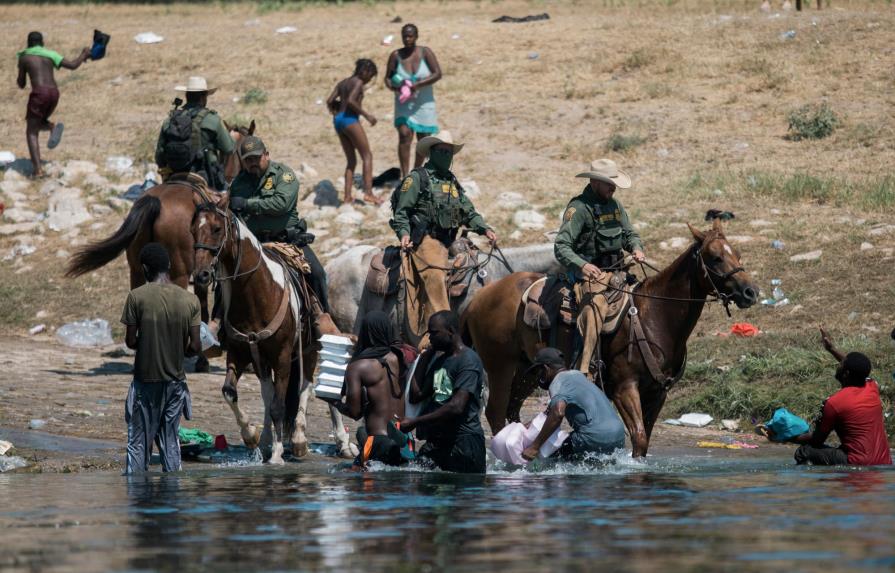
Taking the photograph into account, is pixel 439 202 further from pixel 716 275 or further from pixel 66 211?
pixel 66 211

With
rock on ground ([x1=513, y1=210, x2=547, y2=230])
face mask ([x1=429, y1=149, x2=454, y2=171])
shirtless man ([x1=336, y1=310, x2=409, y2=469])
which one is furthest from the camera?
rock on ground ([x1=513, y1=210, x2=547, y2=230])

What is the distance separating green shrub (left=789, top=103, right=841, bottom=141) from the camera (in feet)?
79.5

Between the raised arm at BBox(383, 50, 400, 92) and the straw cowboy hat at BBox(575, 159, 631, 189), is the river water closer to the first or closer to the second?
the straw cowboy hat at BBox(575, 159, 631, 189)

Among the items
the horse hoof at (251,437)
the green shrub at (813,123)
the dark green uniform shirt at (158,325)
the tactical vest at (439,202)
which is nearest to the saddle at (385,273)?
the tactical vest at (439,202)

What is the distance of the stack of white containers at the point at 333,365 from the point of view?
12.4 meters

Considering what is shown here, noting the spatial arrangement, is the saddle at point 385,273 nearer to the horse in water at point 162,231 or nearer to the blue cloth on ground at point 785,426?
the horse in water at point 162,231

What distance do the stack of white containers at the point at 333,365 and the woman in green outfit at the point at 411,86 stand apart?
394 inches

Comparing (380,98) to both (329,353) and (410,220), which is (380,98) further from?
(329,353)

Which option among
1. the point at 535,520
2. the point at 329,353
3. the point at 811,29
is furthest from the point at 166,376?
the point at 811,29

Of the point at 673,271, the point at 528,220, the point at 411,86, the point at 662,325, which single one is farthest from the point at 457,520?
the point at 411,86

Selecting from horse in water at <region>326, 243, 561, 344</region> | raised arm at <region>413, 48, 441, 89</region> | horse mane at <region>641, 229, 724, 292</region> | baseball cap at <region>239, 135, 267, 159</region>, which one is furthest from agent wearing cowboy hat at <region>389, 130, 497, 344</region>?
raised arm at <region>413, 48, 441, 89</region>

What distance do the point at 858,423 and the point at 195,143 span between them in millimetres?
8298

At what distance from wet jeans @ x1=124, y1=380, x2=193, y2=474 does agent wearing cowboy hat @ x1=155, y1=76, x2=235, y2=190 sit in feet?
19.6

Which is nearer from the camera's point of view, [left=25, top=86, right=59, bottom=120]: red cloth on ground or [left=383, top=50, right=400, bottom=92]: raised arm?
[left=383, top=50, right=400, bottom=92]: raised arm
